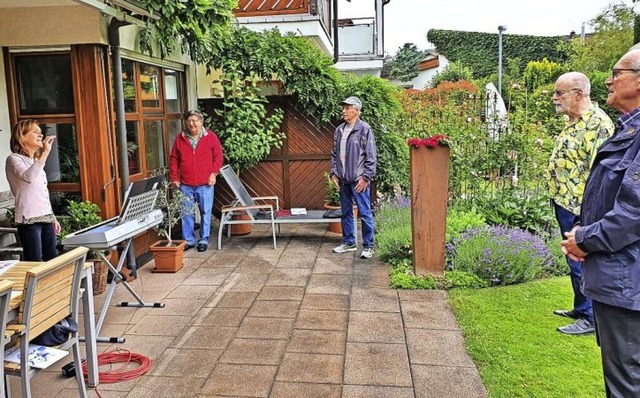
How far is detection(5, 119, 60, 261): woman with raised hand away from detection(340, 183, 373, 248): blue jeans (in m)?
2.98

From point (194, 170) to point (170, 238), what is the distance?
95cm

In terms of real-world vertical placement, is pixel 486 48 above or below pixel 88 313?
above

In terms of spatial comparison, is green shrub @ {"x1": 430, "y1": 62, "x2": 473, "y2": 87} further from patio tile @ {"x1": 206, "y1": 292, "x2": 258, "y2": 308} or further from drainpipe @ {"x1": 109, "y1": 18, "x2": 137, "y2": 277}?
patio tile @ {"x1": 206, "y1": 292, "x2": 258, "y2": 308}

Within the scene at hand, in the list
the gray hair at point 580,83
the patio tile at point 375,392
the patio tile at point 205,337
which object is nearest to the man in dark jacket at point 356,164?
the patio tile at point 205,337

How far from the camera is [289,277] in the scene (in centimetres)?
513

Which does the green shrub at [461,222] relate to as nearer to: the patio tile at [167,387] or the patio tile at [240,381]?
the patio tile at [240,381]

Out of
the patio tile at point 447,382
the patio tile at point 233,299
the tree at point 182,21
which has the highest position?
the tree at point 182,21

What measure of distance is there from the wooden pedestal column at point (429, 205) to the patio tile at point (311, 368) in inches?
69.1

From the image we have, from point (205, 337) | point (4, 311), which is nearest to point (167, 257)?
point (205, 337)

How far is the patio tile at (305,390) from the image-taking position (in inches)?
114

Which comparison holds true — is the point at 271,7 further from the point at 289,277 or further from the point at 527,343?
the point at 527,343

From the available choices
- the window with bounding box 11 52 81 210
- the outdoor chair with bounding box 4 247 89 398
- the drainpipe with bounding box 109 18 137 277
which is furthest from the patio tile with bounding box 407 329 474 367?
the window with bounding box 11 52 81 210

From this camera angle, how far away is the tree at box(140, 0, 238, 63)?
4.91 m

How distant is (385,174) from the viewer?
24.2ft
